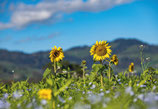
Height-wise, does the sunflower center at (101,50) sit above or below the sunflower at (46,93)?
above

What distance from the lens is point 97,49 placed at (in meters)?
4.95

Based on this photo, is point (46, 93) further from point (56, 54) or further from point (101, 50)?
point (56, 54)

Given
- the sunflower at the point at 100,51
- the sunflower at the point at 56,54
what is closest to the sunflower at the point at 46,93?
the sunflower at the point at 100,51

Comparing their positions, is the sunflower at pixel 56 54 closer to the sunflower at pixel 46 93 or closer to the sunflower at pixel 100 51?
the sunflower at pixel 100 51

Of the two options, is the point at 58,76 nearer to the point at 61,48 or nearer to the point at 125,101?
the point at 61,48

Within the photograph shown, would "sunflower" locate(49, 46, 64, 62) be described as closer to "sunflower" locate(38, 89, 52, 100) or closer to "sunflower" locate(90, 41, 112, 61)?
"sunflower" locate(90, 41, 112, 61)

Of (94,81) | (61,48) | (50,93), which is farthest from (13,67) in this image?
(50,93)

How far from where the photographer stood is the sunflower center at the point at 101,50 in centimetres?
488

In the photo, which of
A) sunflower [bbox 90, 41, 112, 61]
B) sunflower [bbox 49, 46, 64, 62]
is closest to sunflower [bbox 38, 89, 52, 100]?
sunflower [bbox 90, 41, 112, 61]

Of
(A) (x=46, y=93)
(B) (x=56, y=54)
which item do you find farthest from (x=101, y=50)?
(A) (x=46, y=93)

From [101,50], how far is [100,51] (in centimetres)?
4

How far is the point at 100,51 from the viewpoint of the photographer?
4902 millimetres

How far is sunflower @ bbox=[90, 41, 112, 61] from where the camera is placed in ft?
15.9

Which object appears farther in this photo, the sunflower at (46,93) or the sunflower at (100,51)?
the sunflower at (100,51)
